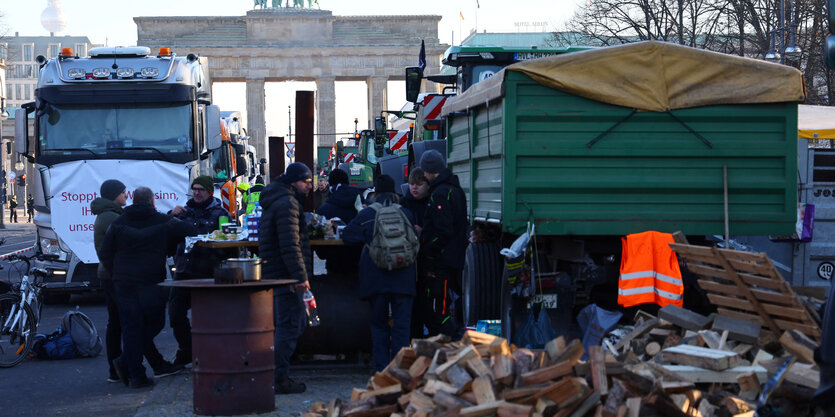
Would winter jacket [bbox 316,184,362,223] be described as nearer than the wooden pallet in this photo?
No

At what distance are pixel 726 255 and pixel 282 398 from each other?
3416mm

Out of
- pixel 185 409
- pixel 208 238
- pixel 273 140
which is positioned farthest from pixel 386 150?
pixel 185 409

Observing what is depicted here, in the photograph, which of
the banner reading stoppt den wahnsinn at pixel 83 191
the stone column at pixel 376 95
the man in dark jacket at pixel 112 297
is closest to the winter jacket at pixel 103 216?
the man in dark jacket at pixel 112 297

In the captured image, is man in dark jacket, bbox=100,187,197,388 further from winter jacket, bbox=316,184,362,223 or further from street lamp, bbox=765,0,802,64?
street lamp, bbox=765,0,802,64

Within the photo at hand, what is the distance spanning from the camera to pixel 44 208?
656 inches

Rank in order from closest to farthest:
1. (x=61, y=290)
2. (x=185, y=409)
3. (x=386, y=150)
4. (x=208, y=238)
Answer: (x=185, y=409) < (x=208, y=238) < (x=61, y=290) < (x=386, y=150)

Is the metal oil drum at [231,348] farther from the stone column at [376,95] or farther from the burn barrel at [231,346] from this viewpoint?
the stone column at [376,95]

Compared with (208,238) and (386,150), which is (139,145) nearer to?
(208,238)

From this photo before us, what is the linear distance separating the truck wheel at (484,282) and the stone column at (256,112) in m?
71.6

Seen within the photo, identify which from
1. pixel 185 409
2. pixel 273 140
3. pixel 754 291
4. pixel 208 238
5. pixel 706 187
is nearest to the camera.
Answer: pixel 754 291

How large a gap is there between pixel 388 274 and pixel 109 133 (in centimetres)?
877

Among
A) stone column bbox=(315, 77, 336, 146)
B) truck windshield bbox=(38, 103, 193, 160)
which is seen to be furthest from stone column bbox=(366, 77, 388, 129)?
truck windshield bbox=(38, 103, 193, 160)

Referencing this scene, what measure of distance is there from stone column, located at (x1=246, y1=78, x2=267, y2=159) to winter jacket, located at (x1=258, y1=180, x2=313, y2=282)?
72667 mm

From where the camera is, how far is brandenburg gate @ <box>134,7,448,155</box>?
7769 cm
